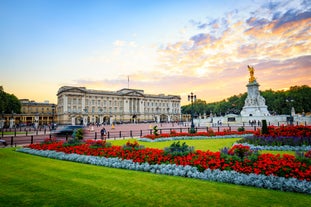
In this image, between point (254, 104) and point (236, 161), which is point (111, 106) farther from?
point (236, 161)

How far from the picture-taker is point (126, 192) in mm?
6027

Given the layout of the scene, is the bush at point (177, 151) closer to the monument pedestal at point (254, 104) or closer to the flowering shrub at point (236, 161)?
the flowering shrub at point (236, 161)

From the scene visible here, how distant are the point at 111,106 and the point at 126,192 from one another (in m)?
116

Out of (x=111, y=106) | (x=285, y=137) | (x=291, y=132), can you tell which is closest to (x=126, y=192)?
(x=285, y=137)

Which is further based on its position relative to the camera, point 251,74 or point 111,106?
point 111,106

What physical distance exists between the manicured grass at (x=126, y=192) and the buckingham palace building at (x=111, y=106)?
95263 millimetres

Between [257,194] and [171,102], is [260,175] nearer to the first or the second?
[257,194]

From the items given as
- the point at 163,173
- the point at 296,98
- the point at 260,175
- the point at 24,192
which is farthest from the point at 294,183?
the point at 296,98

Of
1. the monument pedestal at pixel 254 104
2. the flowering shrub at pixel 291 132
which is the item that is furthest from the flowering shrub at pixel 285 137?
the monument pedestal at pixel 254 104

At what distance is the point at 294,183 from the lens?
6148mm

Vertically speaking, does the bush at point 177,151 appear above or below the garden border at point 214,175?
above

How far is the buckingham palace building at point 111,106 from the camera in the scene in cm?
10375

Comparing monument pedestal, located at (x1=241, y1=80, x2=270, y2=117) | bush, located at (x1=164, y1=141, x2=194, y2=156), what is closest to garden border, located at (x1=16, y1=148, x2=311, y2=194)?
bush, located at (x1=164, y1=141, x2=194, y2=156)

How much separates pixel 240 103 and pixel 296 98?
25946 millimetres
